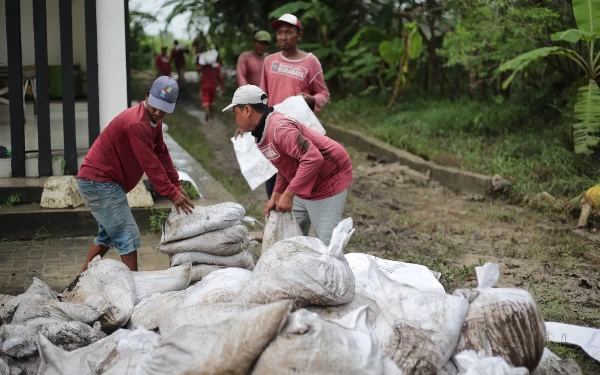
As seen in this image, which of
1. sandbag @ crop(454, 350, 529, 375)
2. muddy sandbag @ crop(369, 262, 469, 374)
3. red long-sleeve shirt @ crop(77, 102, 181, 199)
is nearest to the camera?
sandbag @ crop(454, 350, 529, 375)

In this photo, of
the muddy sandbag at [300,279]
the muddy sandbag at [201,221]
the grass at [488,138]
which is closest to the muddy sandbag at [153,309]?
the muddy sandbag at [300,279]

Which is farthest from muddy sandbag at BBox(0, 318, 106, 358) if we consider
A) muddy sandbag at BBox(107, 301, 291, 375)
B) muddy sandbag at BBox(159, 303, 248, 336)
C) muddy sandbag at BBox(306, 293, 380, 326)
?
muddy sandbag at BBox(306, 293, 380, 326)

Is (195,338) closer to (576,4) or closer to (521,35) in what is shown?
(576,4)

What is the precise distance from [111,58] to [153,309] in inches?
150

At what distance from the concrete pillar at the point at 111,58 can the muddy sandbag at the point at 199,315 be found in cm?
411

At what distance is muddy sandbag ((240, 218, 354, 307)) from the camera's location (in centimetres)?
337

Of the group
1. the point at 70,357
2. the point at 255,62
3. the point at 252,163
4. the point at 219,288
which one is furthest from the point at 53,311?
the point at 255,62

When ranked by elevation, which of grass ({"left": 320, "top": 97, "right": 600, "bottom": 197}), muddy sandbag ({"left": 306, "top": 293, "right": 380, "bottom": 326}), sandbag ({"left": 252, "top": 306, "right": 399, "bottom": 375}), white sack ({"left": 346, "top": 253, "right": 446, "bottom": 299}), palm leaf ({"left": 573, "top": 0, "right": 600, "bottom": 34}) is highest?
palm leaf ({"left": 573, "top": 0, "right": 600, "bottom": 34})

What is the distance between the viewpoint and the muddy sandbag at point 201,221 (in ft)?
16.2

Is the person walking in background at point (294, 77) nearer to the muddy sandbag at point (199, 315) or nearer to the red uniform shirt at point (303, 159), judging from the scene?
the red uniform shirt at point (303, 159)

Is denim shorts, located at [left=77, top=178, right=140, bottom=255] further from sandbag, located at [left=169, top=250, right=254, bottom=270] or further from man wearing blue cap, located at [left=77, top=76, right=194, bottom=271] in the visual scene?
sandbag, located at [left=169, top=250, right=254, bottom=270]

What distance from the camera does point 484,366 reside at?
10.1 ft

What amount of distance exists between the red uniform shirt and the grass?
3969mm

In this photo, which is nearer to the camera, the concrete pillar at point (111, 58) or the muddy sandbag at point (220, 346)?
the muddy sandbag at point (220, 346)
